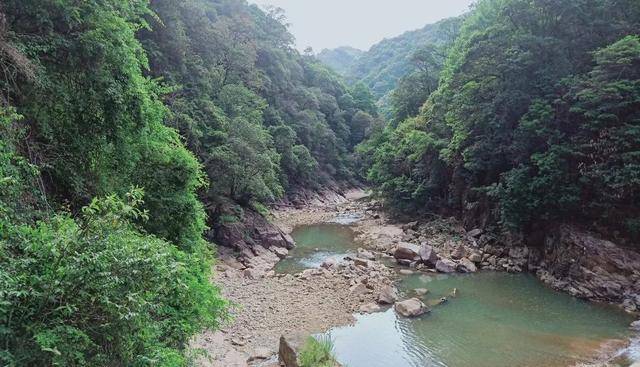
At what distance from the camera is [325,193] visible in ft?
145

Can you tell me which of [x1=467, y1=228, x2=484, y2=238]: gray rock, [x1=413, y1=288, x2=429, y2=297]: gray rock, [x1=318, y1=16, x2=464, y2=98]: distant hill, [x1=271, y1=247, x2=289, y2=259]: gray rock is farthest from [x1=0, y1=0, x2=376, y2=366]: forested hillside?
[x1=318, y1=16, x2=464, y2=98]: distant hill

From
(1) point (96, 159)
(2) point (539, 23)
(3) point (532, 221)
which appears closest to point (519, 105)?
(2) point (539, 23)

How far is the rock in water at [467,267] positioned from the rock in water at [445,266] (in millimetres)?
293

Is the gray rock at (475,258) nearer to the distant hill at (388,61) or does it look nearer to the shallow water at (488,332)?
the shallow water at (488,332)

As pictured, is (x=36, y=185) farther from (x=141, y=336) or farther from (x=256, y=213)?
(x=256, y=213)

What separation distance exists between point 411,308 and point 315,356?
17.8ft

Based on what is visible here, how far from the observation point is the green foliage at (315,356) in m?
9.20

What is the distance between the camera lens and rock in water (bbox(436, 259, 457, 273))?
18.7 m

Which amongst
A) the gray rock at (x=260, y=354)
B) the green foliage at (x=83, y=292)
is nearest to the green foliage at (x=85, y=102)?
the green foliage at (x=83, y=292)

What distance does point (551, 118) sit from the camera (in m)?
18.1

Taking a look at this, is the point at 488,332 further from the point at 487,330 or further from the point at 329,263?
Result: the point at 329,263

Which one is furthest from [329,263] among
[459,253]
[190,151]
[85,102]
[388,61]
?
[388,61]

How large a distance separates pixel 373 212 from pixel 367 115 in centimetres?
2400

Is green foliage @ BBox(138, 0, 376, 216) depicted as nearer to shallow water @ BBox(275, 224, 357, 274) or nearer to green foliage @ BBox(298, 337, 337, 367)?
shallow water @ BBox(275, 224, 357, 274)
